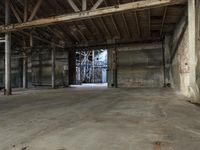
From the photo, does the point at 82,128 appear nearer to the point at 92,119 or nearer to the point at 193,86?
the point at 92,119

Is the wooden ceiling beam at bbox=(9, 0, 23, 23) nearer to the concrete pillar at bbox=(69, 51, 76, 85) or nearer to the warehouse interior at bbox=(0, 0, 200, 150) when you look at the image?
the warehouse interior at bbox=(0, 0, 200, 150)

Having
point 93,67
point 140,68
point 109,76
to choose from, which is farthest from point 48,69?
point 93,67

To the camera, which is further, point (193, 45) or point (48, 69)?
point (48, 69)

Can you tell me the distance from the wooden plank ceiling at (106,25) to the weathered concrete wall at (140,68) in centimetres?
85

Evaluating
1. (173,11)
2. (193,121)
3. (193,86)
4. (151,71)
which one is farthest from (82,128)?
(151,71)

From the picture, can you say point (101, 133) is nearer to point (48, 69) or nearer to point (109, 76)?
point (109, 76)

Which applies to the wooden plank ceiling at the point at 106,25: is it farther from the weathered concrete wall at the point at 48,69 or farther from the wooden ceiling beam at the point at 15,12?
the weathered concrete wall at the point at 48,69

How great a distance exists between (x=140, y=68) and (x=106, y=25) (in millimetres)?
3405

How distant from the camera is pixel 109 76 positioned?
12.8m

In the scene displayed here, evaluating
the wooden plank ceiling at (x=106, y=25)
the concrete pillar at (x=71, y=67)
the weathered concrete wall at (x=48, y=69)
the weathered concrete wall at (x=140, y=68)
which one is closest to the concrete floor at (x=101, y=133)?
the wooden plank ceiling at (x=106, y=25)

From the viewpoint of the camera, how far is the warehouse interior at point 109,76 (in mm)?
2375

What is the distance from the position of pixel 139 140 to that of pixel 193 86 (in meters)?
3.41

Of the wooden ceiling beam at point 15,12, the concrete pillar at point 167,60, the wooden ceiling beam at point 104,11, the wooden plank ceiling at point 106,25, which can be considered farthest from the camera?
the concrete pillar at point 167,60

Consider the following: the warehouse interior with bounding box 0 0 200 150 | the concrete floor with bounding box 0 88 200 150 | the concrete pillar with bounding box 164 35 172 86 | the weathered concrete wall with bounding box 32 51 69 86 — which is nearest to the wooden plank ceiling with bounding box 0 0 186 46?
the warehouse interior with bounding box 0 0 200 150
